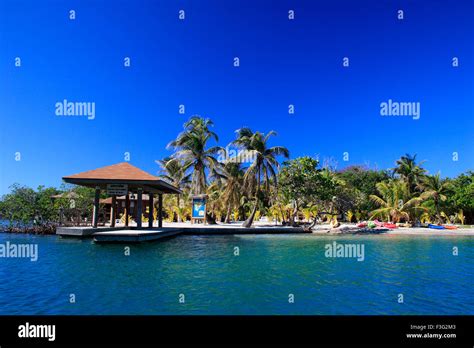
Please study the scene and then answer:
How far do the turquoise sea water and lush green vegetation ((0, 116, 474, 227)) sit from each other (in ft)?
48.3

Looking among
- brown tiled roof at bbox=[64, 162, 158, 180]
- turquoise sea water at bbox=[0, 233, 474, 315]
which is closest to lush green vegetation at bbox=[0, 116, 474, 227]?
brown tiled roof at bbox=[64, 162, 158, 180]

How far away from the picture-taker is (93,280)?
8367mm

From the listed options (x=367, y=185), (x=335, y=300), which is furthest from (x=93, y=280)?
(x=367, y=185)

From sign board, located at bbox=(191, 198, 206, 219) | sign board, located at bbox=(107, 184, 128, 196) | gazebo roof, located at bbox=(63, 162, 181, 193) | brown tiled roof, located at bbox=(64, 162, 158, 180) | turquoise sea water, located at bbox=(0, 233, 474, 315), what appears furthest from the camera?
sign board, located at bbox=(191, 198, 206, 219)

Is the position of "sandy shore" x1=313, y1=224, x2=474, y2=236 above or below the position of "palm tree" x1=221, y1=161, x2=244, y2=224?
below

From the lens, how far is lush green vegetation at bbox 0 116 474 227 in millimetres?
27031

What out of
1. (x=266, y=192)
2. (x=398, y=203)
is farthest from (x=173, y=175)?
(x=398, y=203)

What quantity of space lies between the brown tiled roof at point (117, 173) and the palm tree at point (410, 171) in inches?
1262

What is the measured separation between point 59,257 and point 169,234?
9.37m

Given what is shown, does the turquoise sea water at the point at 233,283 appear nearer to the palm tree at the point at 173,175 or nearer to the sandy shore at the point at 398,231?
the sandy shore at the point at 398,231

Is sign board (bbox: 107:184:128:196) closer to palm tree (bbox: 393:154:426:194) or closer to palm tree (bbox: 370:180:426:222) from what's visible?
palm tree (bbox: 370:180:426:222)

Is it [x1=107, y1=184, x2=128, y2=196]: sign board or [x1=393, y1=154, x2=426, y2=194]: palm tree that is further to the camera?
[x1=393, y1=154, x2=426, y2=194]: palm tree

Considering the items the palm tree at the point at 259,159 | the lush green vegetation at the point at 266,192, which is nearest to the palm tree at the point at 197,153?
the lush green vegetation at the point at 266,192
